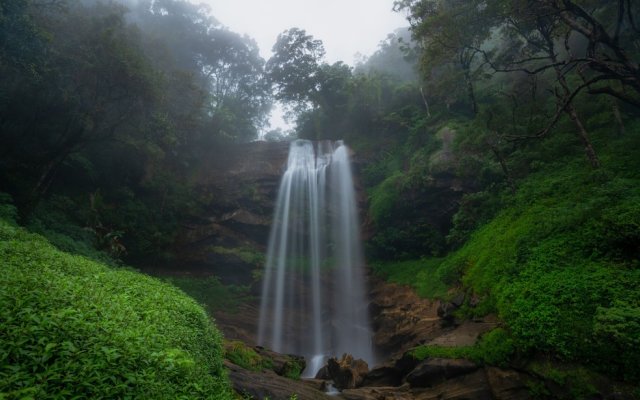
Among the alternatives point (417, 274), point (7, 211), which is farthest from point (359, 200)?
point (7, 211)

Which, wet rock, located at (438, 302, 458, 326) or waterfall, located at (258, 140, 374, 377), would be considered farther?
waterfall, located at (258, 140, 374, 377)

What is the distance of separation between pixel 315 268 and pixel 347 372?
11684 mm

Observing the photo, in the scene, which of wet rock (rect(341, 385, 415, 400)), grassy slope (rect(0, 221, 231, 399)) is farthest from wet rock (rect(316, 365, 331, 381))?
grassy slope (rect(0, 221, 231, 399))

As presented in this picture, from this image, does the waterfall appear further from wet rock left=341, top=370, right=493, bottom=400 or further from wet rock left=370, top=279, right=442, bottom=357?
wet rock left=341, top=370, right=493, bottom=400

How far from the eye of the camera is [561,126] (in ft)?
54.8

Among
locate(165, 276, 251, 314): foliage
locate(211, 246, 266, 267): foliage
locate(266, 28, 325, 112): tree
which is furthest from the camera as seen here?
locate(266, 28, 325, 112): tree

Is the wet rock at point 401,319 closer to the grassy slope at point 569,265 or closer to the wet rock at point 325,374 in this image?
the grassy slope at point 569,265

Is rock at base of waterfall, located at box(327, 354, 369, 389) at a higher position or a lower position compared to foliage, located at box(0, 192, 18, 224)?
lower

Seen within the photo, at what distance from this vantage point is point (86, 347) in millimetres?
3648

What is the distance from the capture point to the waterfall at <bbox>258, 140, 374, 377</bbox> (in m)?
20.0

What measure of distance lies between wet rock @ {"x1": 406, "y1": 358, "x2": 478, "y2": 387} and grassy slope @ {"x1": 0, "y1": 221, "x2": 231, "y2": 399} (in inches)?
232

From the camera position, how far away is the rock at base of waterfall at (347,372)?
11.7 m

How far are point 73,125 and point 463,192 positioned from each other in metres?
20.4

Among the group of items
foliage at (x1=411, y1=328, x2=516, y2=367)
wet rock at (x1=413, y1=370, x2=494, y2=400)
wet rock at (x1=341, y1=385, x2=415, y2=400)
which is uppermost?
foliage at (x1=411, y1=328, x2=516, y2=367)
